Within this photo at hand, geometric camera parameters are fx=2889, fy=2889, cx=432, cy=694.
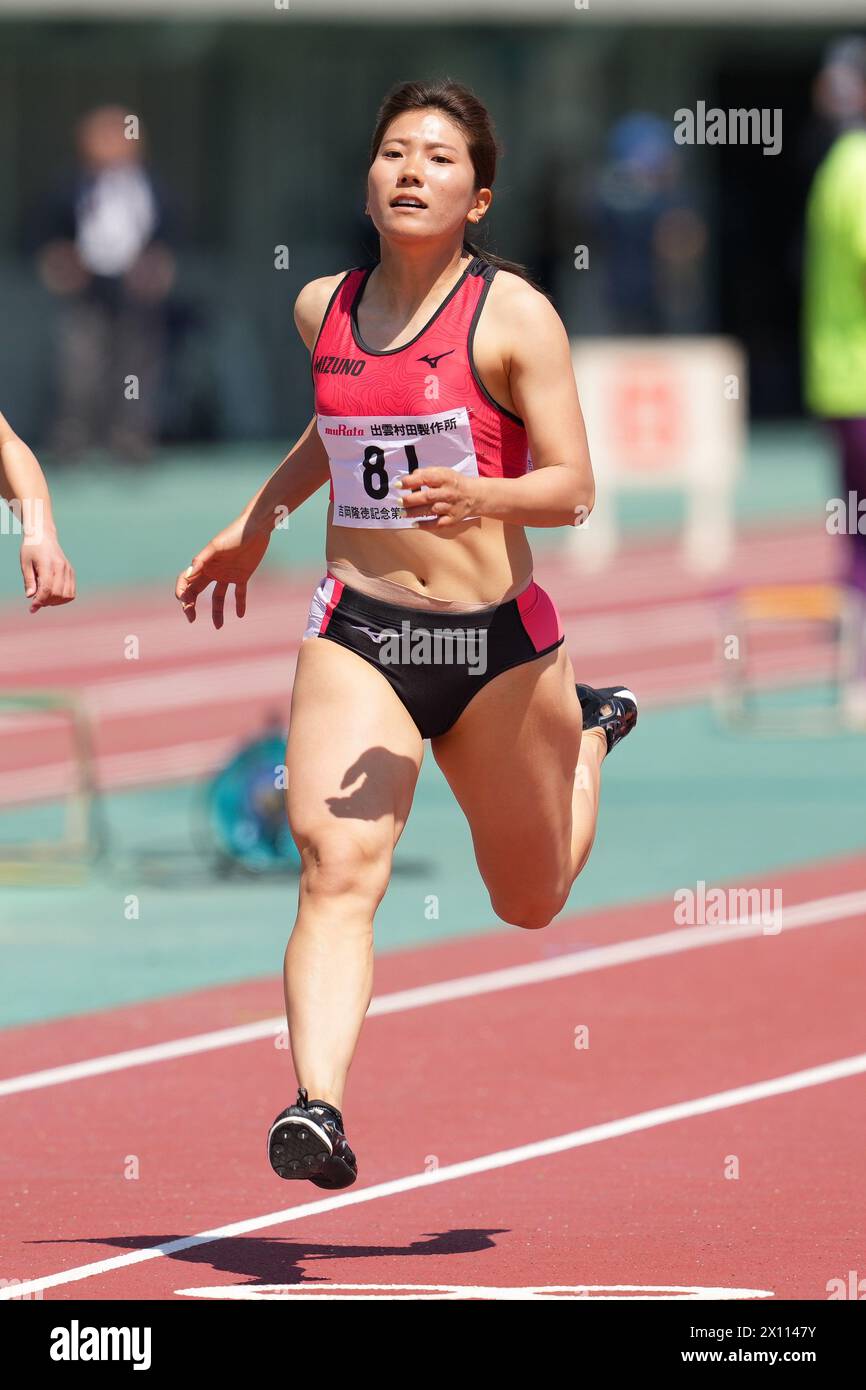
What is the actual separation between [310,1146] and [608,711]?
6.62 ft

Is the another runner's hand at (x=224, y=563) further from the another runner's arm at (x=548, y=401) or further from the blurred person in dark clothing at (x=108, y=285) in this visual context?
the blurred person in dark clothing at (x=108, y=285)

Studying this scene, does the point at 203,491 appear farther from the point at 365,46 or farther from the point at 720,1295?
the point at 720,1295

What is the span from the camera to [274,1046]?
8.40 m

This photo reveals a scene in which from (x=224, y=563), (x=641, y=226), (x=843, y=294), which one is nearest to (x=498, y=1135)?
(x=224, y=563)

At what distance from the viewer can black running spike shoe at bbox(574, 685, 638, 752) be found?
23.4ft

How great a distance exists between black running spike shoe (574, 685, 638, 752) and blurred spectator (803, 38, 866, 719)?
655 centimetres

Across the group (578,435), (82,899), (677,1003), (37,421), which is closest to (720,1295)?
(578,435)

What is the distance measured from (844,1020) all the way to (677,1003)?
57cm

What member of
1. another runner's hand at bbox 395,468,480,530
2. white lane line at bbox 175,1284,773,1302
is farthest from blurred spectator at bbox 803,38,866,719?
white lane line at bbox 175,1284,773,1302
